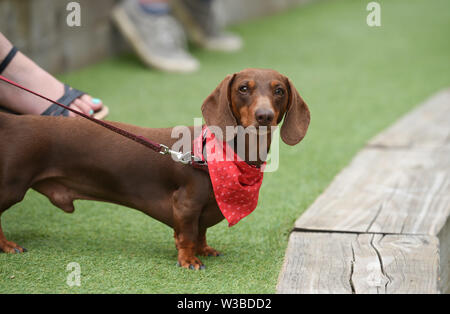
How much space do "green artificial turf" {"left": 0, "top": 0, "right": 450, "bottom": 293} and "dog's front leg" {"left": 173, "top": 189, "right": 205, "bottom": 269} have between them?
5 cm

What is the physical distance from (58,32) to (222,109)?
3.28 meters

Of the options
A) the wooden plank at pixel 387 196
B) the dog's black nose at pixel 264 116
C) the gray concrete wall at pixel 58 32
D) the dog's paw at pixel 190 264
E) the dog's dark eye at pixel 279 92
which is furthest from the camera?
the gray concrete wall at pixel 58 32

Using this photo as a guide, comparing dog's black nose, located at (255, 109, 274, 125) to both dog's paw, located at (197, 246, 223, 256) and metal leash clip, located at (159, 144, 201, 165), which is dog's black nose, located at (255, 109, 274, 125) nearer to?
metal leash clip, located at (159, 144, 201, 165)

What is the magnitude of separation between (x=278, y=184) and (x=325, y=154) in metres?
0.58

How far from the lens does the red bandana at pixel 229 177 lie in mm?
2143

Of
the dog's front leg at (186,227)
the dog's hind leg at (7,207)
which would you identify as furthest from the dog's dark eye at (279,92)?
the dog's hind leg at (7,207)

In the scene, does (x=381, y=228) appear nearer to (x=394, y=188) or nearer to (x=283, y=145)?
(x=394, y=188)

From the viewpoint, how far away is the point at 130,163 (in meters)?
2.22

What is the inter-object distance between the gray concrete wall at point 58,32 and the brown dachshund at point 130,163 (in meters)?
2.47

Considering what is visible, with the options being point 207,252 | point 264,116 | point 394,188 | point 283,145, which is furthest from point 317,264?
point 283,145

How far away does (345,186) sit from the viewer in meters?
3.06

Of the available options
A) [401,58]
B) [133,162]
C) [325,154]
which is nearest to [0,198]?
[133,162]

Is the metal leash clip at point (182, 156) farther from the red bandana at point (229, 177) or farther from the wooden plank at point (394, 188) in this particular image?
the wooden plank at point (394, 188)

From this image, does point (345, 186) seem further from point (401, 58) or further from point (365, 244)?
point (401, 58)
